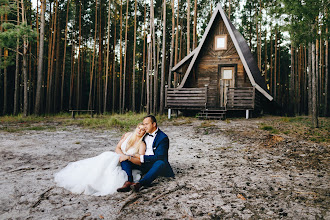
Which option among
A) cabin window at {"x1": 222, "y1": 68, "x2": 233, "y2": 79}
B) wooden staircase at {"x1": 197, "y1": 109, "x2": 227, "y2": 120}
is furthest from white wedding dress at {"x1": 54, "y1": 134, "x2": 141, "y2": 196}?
cabin window at {"x1": 222, "y1": 68, "x2": 233, "y2": 79}

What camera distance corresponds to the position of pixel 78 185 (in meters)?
4.22

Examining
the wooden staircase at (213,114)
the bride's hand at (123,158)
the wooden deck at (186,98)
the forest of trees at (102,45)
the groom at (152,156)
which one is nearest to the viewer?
the groom at (152,156)

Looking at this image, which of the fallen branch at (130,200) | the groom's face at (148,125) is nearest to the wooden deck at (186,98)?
the groom's face at (148,125)

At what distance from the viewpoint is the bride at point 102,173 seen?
13.6 feet

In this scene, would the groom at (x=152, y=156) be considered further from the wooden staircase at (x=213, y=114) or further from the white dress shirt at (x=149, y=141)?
the wooden staircase at (x=213, y=114)

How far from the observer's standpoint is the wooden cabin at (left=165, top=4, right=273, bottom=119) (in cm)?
1631

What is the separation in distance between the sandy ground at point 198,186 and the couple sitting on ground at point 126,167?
0.58 feet

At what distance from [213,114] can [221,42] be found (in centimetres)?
519

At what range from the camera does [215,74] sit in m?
17.5

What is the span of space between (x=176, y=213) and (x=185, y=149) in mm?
4782

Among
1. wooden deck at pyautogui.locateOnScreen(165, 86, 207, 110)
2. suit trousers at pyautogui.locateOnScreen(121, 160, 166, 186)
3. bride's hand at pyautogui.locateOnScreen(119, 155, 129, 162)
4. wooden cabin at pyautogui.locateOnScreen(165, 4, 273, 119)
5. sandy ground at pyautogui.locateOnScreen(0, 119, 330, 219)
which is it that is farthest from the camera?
wooden deck at pyautogui.locateOnScreen(165, 86, 207, 110)

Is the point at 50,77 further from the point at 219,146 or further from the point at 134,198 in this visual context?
the point at 134,198

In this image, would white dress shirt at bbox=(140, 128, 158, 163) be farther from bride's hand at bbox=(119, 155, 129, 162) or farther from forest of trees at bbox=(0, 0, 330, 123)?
forest of trees at bbox=(0, 0, 330, 123)

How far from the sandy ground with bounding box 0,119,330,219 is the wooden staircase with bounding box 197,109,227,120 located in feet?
22.2
